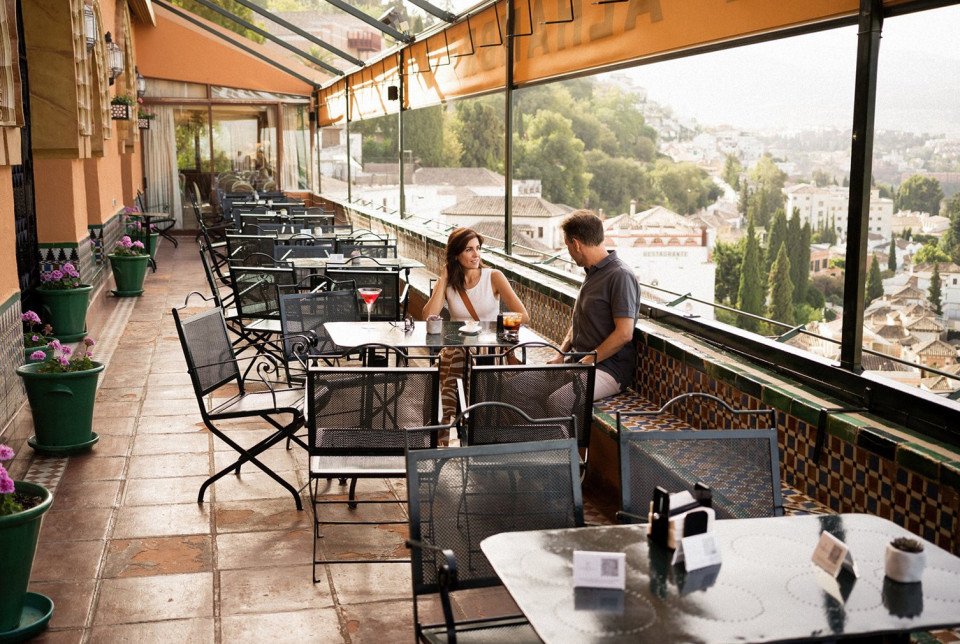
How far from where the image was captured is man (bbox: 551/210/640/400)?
14.9 ft

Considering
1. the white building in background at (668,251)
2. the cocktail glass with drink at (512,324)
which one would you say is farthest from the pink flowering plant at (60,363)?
the white building in background at (668,251)

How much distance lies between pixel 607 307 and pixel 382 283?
7.08ft

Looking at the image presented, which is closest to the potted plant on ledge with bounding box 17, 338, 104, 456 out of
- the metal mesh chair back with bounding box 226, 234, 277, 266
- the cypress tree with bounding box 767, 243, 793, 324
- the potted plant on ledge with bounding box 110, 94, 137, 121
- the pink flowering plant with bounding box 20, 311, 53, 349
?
the pink flowering plant with bounding box 20, 311, 53, 349

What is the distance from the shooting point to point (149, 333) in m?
8.66

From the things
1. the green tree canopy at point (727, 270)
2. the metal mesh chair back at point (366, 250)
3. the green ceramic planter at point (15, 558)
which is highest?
the green tree canopy at point (727, 270)

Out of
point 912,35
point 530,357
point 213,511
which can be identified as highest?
point 912,35

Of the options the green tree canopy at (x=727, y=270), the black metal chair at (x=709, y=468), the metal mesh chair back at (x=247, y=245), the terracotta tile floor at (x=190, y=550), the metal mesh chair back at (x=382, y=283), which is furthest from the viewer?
the metal mesh chair back at (x=247, y=245)

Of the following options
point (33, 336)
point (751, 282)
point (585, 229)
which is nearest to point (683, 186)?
point (585, 229)

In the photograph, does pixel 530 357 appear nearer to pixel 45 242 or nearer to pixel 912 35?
pixel 912 35

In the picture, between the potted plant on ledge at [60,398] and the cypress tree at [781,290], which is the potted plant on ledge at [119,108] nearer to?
the potted plant on ledge at [60,398]

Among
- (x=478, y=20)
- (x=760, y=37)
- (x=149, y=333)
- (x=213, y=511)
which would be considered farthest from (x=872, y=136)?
(x=149, y=333)

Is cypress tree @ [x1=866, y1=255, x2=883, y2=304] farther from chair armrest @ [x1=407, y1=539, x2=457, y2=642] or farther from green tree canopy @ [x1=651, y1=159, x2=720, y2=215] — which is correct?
chair armrest @ [x1=407, y1=539, x2=457, y2=642]

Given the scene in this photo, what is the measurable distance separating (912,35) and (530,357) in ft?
9.22

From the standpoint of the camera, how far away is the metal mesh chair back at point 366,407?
355cm
